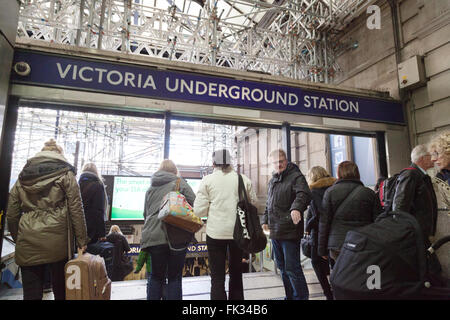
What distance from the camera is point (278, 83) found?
4.12m

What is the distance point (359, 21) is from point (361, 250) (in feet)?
19.7

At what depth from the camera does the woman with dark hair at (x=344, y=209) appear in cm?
249

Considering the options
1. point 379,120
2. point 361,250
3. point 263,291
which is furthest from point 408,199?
point 379,120

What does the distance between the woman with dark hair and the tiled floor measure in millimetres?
1141

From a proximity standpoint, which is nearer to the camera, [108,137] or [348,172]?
[348,172]

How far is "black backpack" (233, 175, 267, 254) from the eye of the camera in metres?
2.28

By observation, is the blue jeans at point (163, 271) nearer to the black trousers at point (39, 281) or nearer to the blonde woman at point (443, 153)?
the black trousers at point (39, 281)

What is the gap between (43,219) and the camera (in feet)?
7.25

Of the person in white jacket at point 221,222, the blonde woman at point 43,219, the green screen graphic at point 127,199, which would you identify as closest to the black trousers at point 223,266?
the person in white jacket at point 221,222

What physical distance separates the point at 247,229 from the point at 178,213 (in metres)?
0.62

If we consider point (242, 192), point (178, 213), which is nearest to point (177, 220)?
point (178, 213)

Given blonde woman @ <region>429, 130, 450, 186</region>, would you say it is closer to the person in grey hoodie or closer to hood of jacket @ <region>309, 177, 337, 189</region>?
hood of jacket @ <region>309, 177, 337, 189</region>

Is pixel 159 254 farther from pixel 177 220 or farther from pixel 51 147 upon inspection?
pixel 51 147

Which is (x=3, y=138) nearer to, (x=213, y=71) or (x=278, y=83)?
(x=213, y=71)
